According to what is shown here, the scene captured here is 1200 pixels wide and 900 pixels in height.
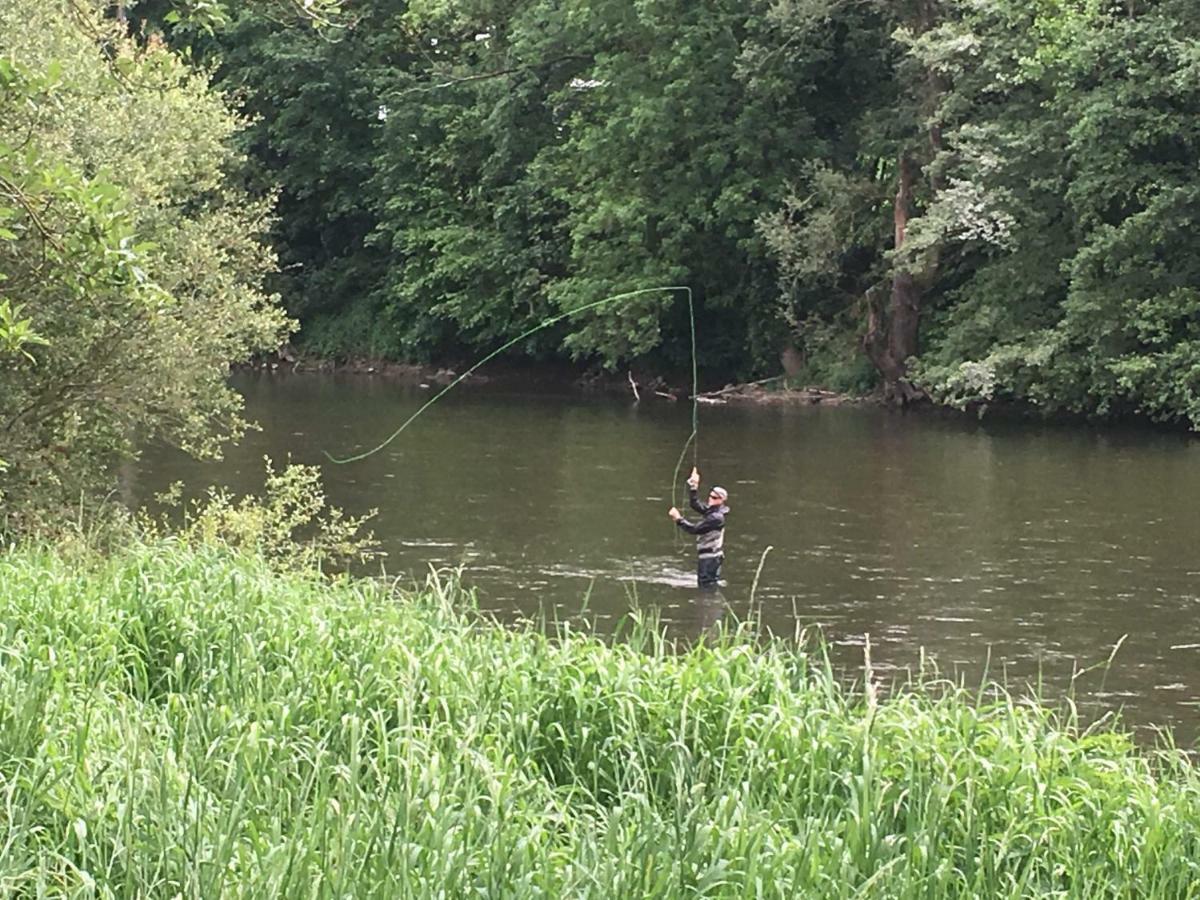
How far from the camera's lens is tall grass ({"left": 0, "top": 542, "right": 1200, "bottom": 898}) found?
4742 mm

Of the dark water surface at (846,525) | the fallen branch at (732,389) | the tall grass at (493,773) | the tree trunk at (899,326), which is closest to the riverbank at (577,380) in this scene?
the fallen branch at (732,389)

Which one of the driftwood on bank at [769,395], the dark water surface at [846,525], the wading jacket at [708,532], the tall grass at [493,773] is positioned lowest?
the dark water surface at [846,525]

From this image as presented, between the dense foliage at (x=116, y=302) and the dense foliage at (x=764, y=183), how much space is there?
7719mm

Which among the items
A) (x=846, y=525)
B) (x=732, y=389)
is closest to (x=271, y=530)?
(x=846, y=525)

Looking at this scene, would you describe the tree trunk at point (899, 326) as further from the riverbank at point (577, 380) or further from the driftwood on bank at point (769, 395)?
the driftwood on bank at point (769, 395)

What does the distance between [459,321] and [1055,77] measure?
66.9 ft

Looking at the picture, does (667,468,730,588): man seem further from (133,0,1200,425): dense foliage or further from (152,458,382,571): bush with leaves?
(133,0,1200,425): dense foliage

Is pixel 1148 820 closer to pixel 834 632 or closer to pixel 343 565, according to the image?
pixel 834 632

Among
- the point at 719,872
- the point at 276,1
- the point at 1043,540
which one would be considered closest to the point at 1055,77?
the point at 1043,540

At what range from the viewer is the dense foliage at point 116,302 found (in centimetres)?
1350

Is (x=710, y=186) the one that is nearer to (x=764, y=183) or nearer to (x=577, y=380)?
(x=764, y=183)

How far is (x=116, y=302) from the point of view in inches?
543

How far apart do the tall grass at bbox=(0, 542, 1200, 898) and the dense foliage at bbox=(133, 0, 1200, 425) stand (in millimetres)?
17696

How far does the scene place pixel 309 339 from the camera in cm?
5256
